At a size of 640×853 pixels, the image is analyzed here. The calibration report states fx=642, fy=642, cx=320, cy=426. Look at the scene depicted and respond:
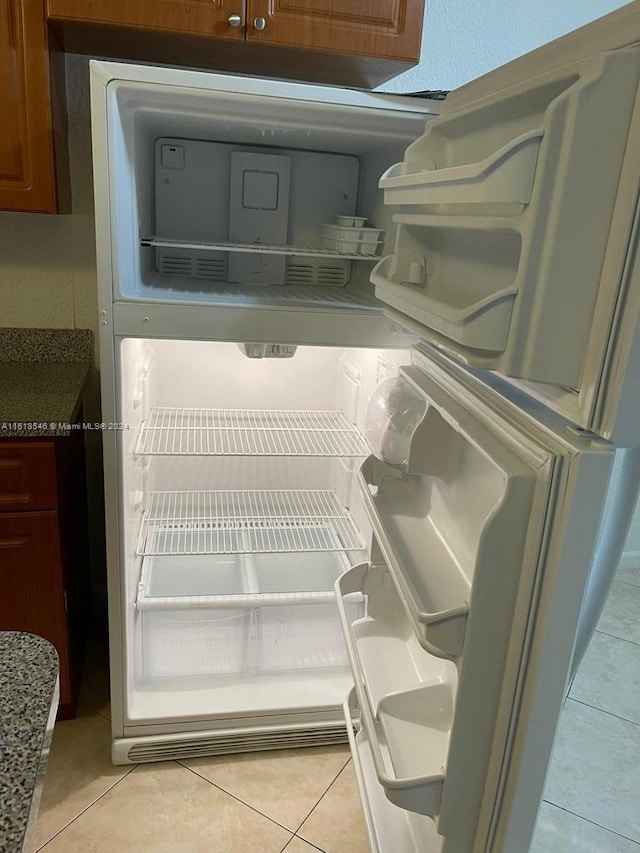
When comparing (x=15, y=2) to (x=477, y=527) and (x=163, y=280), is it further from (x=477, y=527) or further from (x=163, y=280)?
(x=477, y=527)

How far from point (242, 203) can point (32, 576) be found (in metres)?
1.15

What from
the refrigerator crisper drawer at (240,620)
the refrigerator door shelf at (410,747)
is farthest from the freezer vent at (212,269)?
the refrigerator door shelf at (410,747)

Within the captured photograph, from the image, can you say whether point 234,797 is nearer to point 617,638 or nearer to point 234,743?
point 234,743

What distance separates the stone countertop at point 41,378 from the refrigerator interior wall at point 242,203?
36 cm

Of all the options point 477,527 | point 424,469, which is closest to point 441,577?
point 477,527

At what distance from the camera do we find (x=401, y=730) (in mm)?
1092

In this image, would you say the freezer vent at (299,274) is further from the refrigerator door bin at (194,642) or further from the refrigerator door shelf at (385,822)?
the refrigerator door shelf at (385,822)

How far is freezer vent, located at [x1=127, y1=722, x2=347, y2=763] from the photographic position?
1.74 metres

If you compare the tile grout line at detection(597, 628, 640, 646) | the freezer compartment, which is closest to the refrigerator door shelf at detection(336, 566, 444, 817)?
the freezer compartment

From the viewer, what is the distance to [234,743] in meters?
1.80

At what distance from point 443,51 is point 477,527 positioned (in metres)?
1.62

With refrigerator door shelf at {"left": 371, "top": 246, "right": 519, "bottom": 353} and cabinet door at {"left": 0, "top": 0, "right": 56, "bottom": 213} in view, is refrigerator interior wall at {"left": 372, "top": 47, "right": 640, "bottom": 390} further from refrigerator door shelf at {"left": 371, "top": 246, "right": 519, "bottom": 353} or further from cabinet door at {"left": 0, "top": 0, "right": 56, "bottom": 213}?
cabinet door at {"left": 0, "top": 0, "right": 56, "bottom": 213}

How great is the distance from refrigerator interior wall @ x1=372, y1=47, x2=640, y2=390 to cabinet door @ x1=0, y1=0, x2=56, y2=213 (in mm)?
1059

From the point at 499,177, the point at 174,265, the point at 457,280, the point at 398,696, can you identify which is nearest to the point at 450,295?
the point at 457,280
